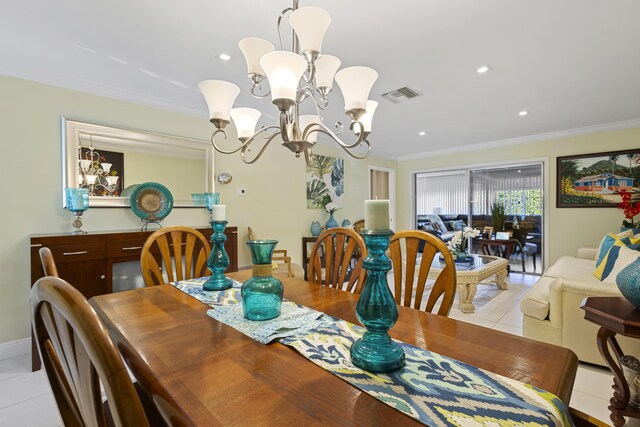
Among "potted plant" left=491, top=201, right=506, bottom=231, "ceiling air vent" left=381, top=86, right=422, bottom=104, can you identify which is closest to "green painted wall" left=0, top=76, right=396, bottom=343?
"ceiling air vent" left=381, top=86, right=422, bottom=104

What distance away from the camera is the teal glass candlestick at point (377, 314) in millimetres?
781

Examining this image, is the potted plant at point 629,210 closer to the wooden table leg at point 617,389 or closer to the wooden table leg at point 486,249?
the wooden table leg at point 486,249

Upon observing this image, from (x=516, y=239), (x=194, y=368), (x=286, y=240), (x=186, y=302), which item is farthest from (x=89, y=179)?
(x=516, y=239)

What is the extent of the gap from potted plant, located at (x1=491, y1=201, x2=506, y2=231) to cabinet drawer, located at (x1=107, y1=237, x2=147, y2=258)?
5574 millimetres

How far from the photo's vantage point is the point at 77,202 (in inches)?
98.1

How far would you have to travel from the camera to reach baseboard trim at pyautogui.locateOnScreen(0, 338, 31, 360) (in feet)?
7.74

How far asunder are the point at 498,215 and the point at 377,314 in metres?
5.58

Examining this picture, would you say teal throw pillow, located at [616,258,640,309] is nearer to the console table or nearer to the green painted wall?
the console table

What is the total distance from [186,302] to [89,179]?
7.02 ft

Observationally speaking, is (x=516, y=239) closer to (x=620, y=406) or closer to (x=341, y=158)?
(x=341, y=158)

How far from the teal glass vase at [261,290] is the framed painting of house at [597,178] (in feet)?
17.5

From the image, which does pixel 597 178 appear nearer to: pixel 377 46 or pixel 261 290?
pixel 377 46

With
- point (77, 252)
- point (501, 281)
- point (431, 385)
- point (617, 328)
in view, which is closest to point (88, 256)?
point (77, 252)

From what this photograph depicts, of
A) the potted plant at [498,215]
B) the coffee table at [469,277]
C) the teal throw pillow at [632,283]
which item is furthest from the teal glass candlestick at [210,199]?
the potted plant at [498,215]
